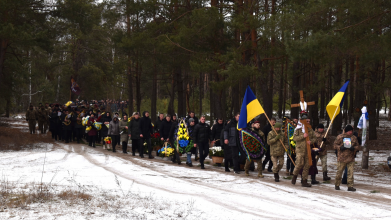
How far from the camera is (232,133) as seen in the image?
13.6 meters

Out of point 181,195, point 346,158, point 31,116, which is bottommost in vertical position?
point 181,195

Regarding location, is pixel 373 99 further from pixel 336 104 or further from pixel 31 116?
pixel 31 116

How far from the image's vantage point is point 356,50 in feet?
49.9

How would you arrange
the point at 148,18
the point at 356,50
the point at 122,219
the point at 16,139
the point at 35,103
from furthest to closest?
the point at 35,103, the point at 148,18, the point at 16,139, the point at 356,50, the point at 122,219

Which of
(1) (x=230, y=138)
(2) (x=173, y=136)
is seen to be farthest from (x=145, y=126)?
(1) (x=230, y=138)

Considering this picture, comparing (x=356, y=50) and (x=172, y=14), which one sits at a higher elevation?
(x=172, y=14)

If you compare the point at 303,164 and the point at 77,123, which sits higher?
the point at 77,123

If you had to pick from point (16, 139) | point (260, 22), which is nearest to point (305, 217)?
point (260, 22)

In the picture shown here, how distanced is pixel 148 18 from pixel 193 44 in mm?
7553

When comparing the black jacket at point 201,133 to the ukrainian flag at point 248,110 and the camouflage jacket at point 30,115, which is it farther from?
the camouflage jacket at point 30,115

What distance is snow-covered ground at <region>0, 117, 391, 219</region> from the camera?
7176mm

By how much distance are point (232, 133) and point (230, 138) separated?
0.59 feet

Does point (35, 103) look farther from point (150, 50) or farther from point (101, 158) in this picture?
point (101, 158)

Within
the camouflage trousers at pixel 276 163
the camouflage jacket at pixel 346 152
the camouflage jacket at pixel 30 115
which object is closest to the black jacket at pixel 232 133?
the camouflage trousers at pixel 276 163
